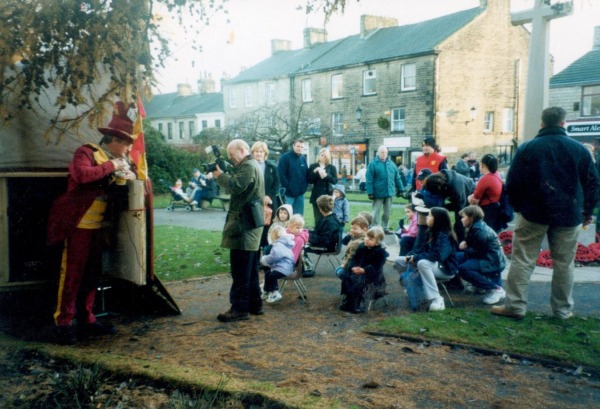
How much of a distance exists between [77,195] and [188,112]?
58975 millimetres

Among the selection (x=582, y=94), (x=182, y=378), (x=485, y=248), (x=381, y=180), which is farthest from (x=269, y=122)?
(x=182, y=378)

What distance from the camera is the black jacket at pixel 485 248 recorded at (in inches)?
267

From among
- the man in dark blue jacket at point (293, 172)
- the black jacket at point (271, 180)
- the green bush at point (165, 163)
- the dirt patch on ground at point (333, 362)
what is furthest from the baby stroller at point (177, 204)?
the dirt patch on ground at point (333, 362)

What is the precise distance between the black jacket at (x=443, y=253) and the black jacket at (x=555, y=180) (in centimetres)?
94

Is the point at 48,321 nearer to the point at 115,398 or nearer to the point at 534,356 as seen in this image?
the point at 115,398

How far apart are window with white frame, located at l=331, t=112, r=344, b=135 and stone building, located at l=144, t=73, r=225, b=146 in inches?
755

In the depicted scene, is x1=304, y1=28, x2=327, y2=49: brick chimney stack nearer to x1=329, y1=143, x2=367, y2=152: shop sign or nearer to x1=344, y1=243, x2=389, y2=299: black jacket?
x1=329, y1=143, x2=367, y2=152: shop sign

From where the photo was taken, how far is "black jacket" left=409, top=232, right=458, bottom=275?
6508mm

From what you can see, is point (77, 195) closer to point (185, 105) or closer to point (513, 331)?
point (513, 331)

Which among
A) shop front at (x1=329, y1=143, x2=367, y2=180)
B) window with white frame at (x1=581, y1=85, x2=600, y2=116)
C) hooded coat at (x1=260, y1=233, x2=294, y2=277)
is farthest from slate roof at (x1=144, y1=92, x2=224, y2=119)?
hooded coat at (x1=260, y1=233, x2=294, y2=277)

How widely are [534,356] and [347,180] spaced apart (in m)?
36.0

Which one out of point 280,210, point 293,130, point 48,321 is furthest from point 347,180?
point 48,321

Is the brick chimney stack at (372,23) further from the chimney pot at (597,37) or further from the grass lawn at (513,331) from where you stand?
the grass lawn at (513,331)

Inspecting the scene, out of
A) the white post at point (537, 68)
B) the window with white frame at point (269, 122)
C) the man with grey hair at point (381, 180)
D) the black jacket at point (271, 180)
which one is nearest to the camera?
the black jacket at point (271, 180)
